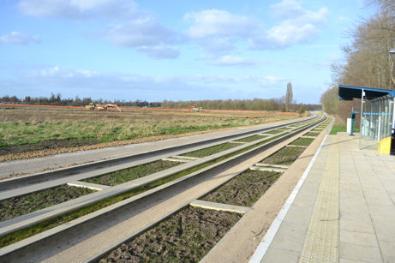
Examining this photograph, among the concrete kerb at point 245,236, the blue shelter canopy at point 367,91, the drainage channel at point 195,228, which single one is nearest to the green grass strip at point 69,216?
the drainage channel at point 195,228

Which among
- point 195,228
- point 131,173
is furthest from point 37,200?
point 195,228

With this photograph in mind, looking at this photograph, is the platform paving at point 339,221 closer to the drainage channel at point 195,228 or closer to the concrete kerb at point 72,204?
the drainage channel at point 195,228

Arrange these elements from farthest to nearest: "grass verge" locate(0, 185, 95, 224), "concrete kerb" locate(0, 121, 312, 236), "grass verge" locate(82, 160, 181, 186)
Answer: "grass verge" locate(82, 160, 181, 186)
"grass verge" locate(0, 185, 95, 224)
"concrete kerb" locate(0, 121, 312, 236)

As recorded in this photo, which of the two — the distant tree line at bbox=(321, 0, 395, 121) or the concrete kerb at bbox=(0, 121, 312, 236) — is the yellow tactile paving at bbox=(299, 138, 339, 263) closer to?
the concrete kerb at bbox=(0, 121, 312, 236)

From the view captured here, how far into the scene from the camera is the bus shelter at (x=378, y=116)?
55.1 ft

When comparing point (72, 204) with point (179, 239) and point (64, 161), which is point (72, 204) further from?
point (64, 161)

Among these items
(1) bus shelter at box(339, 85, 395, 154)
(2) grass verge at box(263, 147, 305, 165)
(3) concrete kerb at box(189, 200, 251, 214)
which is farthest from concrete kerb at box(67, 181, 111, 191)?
(1) bus shelter at box(339, 85, 395, 154)

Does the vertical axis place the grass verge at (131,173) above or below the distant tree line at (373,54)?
below

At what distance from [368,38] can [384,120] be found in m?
10.1

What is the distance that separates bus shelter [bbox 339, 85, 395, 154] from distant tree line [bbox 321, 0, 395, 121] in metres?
4.60

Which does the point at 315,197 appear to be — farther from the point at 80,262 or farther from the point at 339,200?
the point at 80,262

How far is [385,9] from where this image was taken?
22141 mm

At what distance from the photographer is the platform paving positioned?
5.09m

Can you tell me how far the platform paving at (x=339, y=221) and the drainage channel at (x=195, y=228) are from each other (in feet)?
3.27
